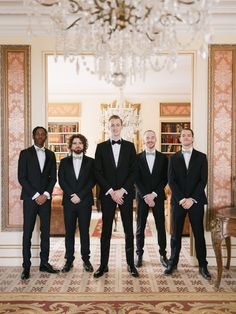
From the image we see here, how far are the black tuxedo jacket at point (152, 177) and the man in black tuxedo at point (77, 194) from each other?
55cm

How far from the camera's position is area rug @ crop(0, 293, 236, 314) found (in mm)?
3385

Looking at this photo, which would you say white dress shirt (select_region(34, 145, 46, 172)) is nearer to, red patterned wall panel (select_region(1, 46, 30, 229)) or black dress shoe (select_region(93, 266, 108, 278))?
red patterned wall panel (select_region(1, 46, 30, 229))

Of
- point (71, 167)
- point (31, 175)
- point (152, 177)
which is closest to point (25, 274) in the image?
point (31, 175)

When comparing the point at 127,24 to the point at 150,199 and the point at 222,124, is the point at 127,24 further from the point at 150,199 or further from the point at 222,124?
the point at 222,124

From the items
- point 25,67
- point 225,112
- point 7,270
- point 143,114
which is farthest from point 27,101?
point 143,114

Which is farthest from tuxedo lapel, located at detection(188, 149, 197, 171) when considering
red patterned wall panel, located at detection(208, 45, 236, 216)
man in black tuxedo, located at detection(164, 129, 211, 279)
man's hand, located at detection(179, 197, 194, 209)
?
red patterned wall panel, located at detection(208, 45, 236, 216)

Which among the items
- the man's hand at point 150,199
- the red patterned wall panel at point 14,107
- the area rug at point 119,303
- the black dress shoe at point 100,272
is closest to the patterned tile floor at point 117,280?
the black dress shoe at point 100,272

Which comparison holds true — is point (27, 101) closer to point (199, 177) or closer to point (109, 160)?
point (109, 160)

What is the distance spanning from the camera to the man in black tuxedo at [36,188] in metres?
4.41

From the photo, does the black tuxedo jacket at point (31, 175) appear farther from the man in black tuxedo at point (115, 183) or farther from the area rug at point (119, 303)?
the area rug at point (119, 303)

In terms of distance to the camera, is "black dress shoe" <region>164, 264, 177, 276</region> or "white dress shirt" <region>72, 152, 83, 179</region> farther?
"white dress shirt" <region>72, 152, 83, 179</region>

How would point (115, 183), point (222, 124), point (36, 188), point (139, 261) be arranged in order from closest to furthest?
1. point (115, 183)
2. point (36, 188)
3. point (139, 261)
4. point (222, 124)

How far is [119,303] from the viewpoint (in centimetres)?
356

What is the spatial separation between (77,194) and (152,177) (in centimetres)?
87
